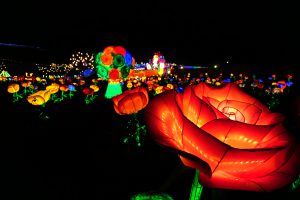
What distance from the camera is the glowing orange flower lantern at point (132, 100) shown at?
9.48 ft

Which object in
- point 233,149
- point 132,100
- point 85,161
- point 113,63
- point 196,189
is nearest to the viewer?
point 233,149

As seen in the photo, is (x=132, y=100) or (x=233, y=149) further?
(x=132, y=100)

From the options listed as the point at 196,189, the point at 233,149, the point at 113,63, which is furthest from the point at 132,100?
the point at 113,63

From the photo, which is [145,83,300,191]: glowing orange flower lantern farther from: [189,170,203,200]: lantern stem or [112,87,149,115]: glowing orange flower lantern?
[112,87,149,115]: glowing orange flower lantern

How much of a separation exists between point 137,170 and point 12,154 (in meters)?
2.26

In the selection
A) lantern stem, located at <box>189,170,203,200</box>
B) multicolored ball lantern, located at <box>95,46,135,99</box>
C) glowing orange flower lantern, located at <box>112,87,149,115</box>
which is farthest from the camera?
multicolored ball lantern, located at <box>95,46,135,99</box>

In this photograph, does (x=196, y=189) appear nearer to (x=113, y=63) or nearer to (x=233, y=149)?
(x=233, y=149)

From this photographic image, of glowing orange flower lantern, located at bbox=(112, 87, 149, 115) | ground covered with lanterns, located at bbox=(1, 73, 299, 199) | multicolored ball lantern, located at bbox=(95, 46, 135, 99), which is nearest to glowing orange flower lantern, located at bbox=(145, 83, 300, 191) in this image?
ground covered with lanterns, located at bbox=(1, 73, 299, 199)

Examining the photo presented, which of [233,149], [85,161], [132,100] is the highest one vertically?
A: [233,149]

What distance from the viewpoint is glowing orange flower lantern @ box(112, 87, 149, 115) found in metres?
2.89

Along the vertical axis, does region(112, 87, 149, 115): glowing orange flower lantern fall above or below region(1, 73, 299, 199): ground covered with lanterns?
above

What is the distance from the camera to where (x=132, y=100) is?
3.01 meters

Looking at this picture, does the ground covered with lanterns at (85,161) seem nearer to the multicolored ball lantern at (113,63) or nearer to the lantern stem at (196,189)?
the lantern stem at (196,189)

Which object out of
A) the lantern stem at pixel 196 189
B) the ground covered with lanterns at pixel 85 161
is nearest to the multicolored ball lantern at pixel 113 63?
the ground covered with lanterns at pixel 85 161
